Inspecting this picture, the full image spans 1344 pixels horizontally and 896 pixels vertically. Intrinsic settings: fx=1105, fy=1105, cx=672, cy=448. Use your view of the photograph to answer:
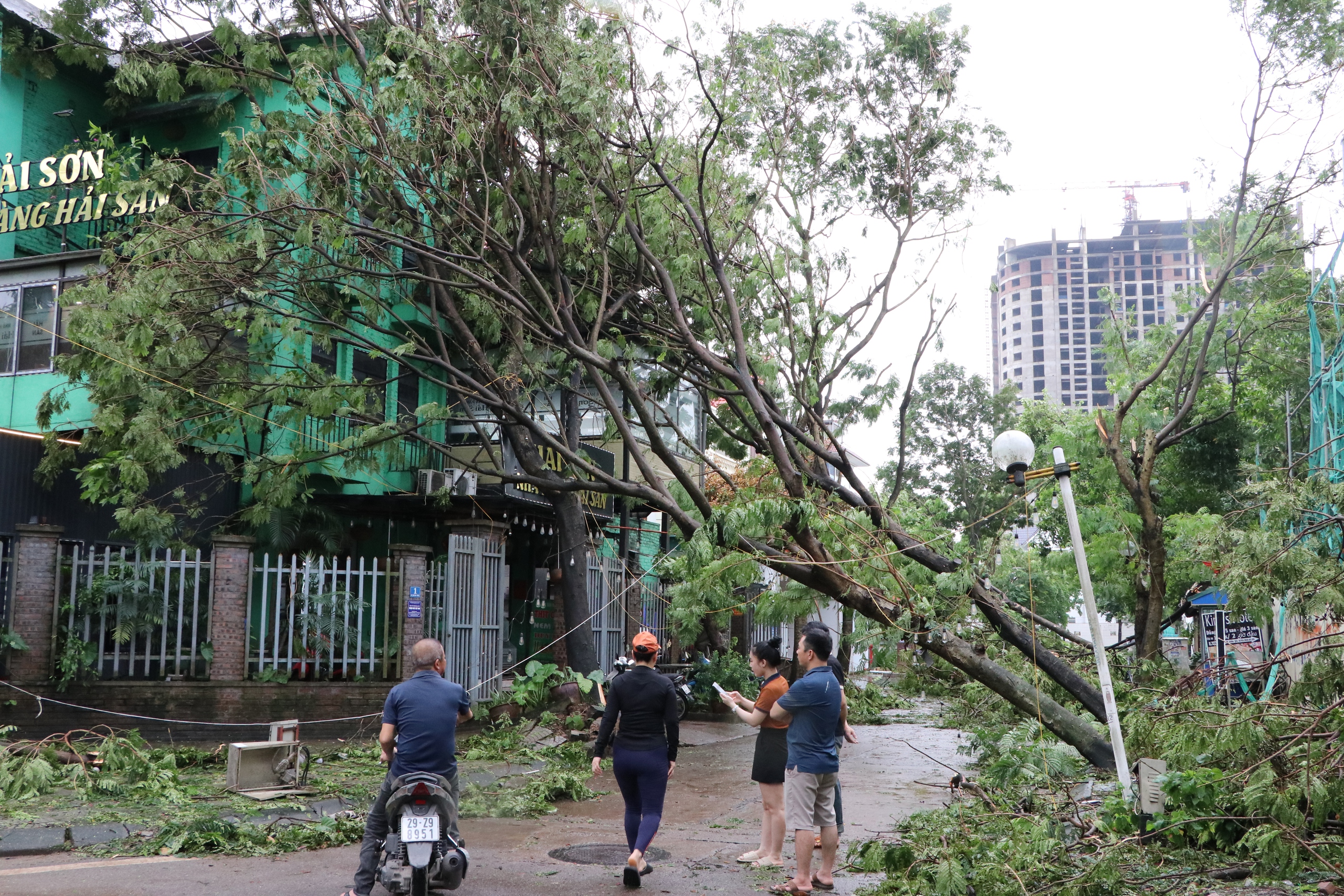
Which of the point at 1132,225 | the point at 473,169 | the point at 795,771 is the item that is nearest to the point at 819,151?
the point at 473,169

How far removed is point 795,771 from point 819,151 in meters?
8.98

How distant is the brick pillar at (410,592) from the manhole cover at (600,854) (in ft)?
21.1

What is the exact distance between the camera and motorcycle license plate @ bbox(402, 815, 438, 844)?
5930 mm

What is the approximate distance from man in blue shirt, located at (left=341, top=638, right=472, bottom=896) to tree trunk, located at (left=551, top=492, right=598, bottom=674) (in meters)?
9.91

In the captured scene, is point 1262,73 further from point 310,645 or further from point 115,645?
point 115,645

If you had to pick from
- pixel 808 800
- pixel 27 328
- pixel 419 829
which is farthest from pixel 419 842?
pixel 27 328

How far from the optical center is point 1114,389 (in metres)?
20.5

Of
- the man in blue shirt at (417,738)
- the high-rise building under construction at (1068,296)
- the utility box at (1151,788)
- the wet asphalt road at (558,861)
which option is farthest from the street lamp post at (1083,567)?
the high-rise building under construction at (1068,296)

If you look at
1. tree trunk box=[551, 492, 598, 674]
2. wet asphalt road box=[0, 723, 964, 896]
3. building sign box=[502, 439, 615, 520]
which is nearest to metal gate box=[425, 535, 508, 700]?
tree trunk box=[551, 492, 598, 674]

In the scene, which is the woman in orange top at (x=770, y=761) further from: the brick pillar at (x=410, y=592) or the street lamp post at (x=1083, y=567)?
the brick pillar at (x=410, y=592)

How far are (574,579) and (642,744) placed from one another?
935cm

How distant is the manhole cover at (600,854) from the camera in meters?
7.97

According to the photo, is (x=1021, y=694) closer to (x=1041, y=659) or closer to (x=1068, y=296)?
(x=1041, y=659)

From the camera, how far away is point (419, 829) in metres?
5.96
